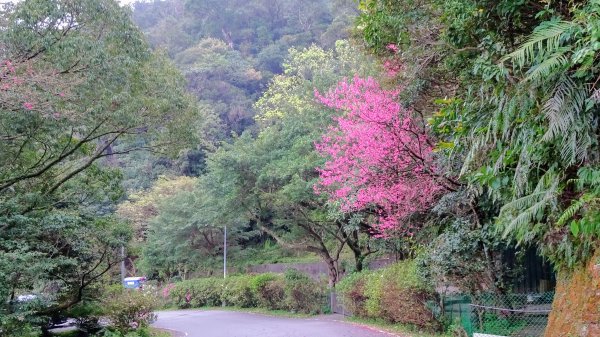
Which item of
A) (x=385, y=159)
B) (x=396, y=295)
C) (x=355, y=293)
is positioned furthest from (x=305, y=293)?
(x=385, y=159)

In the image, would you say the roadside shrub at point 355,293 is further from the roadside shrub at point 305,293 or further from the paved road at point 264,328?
the roadside shrub at point 305,293

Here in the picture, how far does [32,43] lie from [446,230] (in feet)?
30.8

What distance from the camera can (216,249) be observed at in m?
32.7

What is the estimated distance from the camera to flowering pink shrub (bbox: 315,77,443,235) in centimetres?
1169

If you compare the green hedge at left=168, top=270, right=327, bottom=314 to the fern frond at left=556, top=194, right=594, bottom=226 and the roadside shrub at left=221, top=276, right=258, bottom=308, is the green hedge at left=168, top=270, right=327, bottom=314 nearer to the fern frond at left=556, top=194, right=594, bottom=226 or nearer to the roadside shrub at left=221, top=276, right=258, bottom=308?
the roadside shrub at left=221, top=276, right=258, bottom=308

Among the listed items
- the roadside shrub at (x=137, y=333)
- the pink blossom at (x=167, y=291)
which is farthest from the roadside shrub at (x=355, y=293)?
the pink blossom at (x=167, y=291)

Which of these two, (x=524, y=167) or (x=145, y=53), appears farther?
(x=145, y=53)

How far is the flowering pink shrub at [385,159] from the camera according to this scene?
11.7m

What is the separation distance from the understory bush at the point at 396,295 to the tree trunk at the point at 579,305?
6013 mm

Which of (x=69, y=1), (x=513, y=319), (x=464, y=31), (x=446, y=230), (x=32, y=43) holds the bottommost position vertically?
(x=513, y=319)

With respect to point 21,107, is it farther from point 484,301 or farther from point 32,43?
point 484,301

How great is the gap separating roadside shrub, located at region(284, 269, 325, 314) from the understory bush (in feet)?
13.7

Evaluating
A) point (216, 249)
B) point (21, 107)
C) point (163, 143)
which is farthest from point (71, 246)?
point (216, 249)

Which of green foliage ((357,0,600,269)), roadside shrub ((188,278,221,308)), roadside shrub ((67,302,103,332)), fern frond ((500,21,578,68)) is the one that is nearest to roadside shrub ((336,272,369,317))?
roadside shrub ((67,302,103,332))
